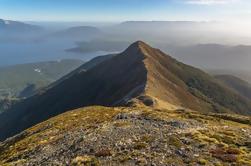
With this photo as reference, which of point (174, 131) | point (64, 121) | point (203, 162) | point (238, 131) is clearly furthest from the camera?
point (64, 121)

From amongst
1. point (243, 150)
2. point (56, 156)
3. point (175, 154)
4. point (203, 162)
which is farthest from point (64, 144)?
point (243, 150)

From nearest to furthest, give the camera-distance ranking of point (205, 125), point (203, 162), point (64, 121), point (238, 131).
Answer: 1. point (203, 162)
2. point (238, 131)
3. point (205, 125)
4. point (64, 121)

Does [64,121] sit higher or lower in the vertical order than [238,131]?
lower

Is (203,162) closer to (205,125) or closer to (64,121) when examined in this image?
(205,125)

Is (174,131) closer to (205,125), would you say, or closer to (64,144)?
(205,125)

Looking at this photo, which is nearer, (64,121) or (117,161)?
(117,161)

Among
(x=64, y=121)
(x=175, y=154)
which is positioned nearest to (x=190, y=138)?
(x=175, y=154)
